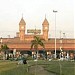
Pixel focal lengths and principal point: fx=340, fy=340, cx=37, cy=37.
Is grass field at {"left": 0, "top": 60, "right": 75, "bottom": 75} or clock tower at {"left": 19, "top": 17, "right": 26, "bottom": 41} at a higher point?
clock tower at {"left": 19, "top": 17, "right": 26, "bottom": 41}

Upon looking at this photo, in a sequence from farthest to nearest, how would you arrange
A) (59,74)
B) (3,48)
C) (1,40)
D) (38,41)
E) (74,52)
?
1. (1,40)
2. (74,52)
3. (3,48)
4. (38,41)
5. (59,74)

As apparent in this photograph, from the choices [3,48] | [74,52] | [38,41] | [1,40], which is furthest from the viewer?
[1,40]

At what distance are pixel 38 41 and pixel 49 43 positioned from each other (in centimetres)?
6368

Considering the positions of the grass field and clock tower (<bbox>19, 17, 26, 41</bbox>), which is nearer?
the grass field

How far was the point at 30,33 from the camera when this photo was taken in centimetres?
14950

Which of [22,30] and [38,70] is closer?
[38,70]

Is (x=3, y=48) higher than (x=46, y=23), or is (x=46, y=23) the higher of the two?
(x=46, y=23)

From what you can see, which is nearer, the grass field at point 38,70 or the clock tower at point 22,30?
the grass field at point 38,70

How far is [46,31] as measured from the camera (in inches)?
5728

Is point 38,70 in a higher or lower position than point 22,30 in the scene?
lower

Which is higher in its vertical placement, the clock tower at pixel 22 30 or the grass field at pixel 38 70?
the clock tower at pixel 22 30

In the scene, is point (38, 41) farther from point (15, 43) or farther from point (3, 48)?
point (15, 43)

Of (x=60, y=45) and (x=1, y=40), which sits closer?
(x=60, y=45)

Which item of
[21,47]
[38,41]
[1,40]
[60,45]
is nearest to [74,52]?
[60,45]
